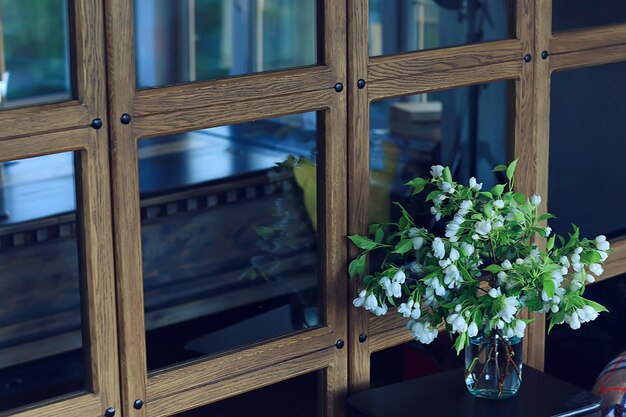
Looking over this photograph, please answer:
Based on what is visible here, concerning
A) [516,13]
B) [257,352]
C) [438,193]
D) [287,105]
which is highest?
[516,13]

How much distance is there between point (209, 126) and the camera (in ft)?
4.66

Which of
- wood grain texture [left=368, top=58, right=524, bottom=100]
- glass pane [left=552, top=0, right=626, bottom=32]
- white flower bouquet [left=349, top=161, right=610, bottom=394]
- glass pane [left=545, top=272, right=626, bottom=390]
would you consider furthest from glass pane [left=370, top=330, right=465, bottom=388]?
glass pane [left=552, top=0, right=626, bottom=32]

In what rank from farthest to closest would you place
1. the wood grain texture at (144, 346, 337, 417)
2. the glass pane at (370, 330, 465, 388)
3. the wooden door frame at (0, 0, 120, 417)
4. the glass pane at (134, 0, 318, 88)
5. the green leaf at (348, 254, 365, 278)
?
the glass pane at (134, 0, 318, 88) < the glass pane at (370, 330, 465, 388) < the green leaf at (348, 254, 365, 278) < the wood grain texture at (144, 346, 337, 417) < the wooden door frame at (0, 0, 120, 417)

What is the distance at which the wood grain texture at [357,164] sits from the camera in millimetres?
1522

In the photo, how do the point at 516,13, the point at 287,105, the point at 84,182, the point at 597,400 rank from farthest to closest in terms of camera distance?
1. the point at 516,13
2. the point at 597,400
3. the point at 287,105
4. the point at 84,182

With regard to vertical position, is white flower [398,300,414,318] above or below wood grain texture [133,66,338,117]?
below

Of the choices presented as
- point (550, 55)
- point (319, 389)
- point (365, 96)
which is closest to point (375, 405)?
point (319, 389)

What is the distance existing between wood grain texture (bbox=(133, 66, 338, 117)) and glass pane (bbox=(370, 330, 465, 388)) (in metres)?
0.45

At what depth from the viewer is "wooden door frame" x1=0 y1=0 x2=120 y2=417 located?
4.14 ft

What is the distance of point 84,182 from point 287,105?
0.32 metres

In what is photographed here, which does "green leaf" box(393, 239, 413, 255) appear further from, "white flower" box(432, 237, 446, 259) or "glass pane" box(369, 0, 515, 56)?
"glass pane" box(369, 0, 515, 56)

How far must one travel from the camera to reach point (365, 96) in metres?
1.55

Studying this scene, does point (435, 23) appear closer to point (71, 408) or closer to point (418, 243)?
point (418, 243)

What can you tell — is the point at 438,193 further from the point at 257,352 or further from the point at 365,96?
the point at 257,352
